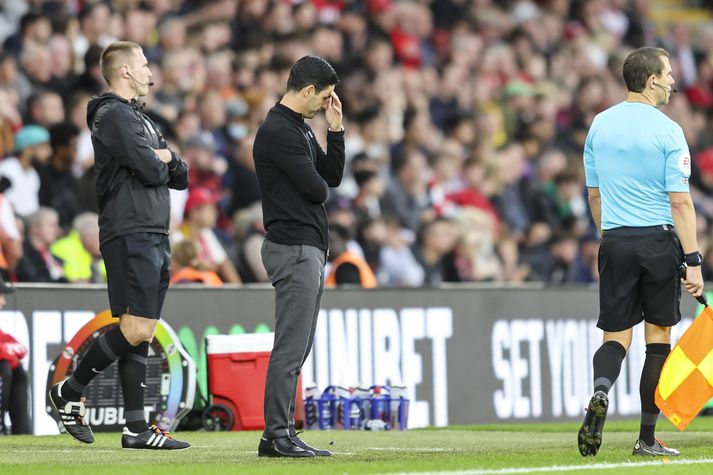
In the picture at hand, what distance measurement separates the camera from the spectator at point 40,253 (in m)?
12.2

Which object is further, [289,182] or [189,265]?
[189,265]

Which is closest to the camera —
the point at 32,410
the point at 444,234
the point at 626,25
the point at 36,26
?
the point at 32,410

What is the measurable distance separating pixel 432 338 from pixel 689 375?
5239 mm

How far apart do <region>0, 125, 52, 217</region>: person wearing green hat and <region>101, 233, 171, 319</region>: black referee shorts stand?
16.2 ft

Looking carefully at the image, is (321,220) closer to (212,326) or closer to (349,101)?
(212,326)

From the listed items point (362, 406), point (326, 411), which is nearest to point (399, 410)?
point (362, 406)

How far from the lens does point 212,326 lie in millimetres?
12141

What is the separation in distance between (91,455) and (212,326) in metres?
4.03

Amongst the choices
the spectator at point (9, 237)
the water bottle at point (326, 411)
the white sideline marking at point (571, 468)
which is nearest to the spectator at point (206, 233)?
the spectator at point (9, 237)

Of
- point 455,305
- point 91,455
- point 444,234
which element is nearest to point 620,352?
point 91,455

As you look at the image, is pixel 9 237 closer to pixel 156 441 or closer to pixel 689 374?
pixel 156 441

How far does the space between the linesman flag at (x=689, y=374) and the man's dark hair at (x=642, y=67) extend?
47.9 inches

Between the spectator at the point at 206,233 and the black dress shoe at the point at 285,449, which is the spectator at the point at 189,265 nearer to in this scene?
the spectator at the point at 206,233

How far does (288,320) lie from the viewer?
788 centimetres
